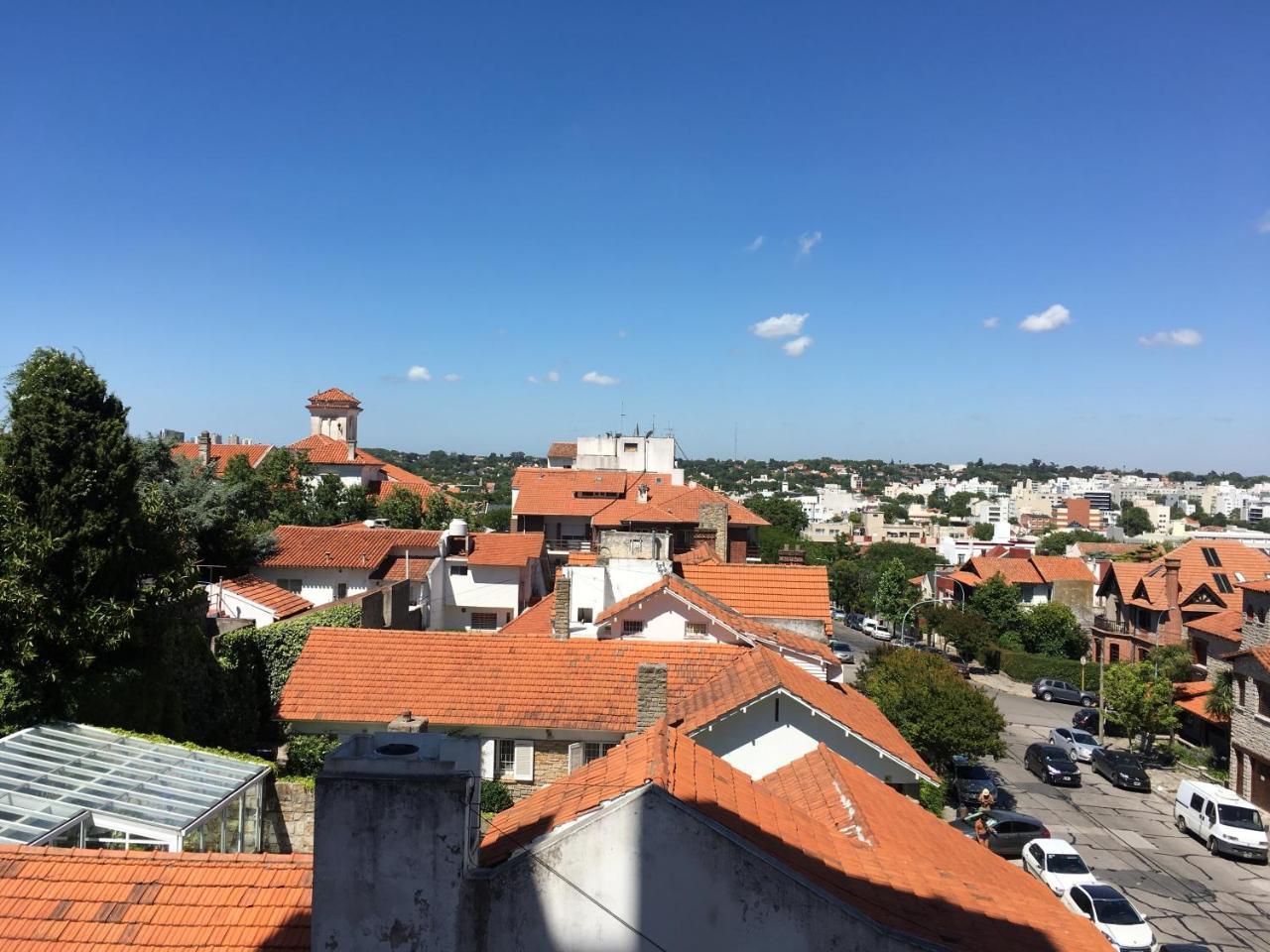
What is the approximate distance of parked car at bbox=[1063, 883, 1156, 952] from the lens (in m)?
17.1

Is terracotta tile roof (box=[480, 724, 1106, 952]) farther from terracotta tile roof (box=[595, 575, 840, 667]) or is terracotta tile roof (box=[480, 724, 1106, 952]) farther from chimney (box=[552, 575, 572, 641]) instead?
chimney (box=[552, 575, 572, 641])

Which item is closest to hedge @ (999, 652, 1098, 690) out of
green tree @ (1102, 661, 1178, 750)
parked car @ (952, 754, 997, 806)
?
green tree @ (1102, 661, 1178, 750)

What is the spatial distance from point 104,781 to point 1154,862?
25564 mm

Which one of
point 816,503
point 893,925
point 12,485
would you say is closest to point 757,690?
point 893,925

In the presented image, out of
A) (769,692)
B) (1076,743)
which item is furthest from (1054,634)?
(769,692)

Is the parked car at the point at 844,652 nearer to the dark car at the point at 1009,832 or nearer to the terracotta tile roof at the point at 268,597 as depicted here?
the dark car at the point at 1009,832

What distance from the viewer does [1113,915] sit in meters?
17.6

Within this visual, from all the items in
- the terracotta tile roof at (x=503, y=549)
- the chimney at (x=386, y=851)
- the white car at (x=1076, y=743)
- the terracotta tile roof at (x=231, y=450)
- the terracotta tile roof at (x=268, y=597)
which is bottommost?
the white car at (x=1076, y=743)

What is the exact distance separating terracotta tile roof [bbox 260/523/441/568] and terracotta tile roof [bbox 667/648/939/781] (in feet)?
77.4

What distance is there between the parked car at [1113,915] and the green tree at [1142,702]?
61.1 ft

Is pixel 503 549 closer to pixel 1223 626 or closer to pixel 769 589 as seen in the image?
pixel 769 589

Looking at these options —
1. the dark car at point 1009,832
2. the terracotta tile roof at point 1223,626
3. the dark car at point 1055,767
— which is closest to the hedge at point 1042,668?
the terracotta tile roof at point 1223,626

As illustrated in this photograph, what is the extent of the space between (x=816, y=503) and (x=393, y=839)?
652 ft

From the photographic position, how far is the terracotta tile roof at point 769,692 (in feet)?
52.3
